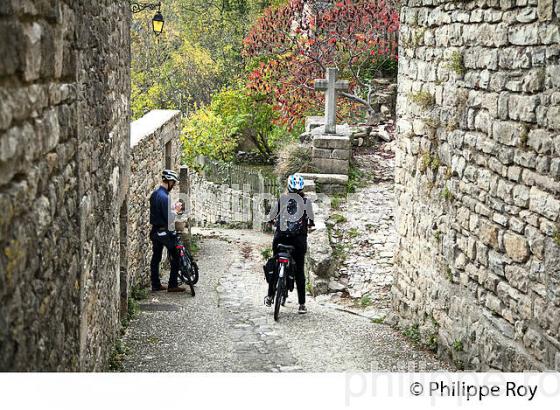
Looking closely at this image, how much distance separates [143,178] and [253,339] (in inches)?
141

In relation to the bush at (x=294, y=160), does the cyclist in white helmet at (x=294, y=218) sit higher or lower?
lower

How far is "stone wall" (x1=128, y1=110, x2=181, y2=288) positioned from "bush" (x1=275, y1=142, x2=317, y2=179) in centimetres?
259

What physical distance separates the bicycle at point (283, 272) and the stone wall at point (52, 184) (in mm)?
2705

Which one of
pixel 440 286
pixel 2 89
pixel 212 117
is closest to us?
pixel 2 89

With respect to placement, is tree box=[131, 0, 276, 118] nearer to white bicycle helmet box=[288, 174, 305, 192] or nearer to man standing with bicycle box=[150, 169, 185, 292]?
man standing with bicycle box=[150, 169, 185, 292]

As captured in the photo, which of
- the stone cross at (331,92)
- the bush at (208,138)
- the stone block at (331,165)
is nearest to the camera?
the stone block at (331,165)

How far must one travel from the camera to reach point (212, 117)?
878 inches

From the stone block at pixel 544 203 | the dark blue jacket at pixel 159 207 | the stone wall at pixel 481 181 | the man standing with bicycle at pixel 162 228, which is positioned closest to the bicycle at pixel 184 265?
the man standing with bicycle at pixel 162 228

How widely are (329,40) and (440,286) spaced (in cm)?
1265

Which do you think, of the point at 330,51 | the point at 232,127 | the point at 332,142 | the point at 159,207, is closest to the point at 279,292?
the point at 159,207

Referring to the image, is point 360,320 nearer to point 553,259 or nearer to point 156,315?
point 156,315

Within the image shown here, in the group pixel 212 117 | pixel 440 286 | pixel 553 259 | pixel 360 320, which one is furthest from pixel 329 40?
pixel 553 259

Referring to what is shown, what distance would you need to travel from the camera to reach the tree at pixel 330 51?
19312 mm

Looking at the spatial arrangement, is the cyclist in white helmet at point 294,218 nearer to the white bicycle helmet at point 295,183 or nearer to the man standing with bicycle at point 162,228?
the white bicycle helmet at point 295,183
